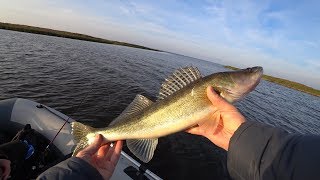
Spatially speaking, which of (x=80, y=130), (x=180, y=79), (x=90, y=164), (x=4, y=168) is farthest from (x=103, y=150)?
(x=4, y=168)

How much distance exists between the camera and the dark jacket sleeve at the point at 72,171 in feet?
8.65

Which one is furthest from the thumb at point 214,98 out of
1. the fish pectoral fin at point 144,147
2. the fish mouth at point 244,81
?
the fish pectoral fin at point 144,147

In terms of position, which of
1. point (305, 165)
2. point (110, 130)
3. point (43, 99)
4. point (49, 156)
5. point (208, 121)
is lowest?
point (43, 99)

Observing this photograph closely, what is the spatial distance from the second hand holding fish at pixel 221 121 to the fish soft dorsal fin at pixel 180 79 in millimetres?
429

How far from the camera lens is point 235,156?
277cm

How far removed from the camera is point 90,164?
303cm

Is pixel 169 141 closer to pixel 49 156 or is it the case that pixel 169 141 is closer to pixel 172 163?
pixel 172 163

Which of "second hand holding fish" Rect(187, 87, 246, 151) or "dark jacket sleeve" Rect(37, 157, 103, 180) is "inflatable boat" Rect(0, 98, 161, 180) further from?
"dark jacket sleeve" Rect(37, 157, 103, 180)

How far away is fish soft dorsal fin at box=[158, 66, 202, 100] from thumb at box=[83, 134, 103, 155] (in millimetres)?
1340

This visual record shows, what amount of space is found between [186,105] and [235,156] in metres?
1.49

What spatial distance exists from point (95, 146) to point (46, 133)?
5.52 m

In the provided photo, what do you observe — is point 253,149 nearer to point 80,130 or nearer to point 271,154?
point 271,154

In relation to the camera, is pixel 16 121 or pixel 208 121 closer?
pixel 208 121

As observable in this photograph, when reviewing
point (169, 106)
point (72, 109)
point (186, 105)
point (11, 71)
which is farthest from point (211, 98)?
point (11, 71)
